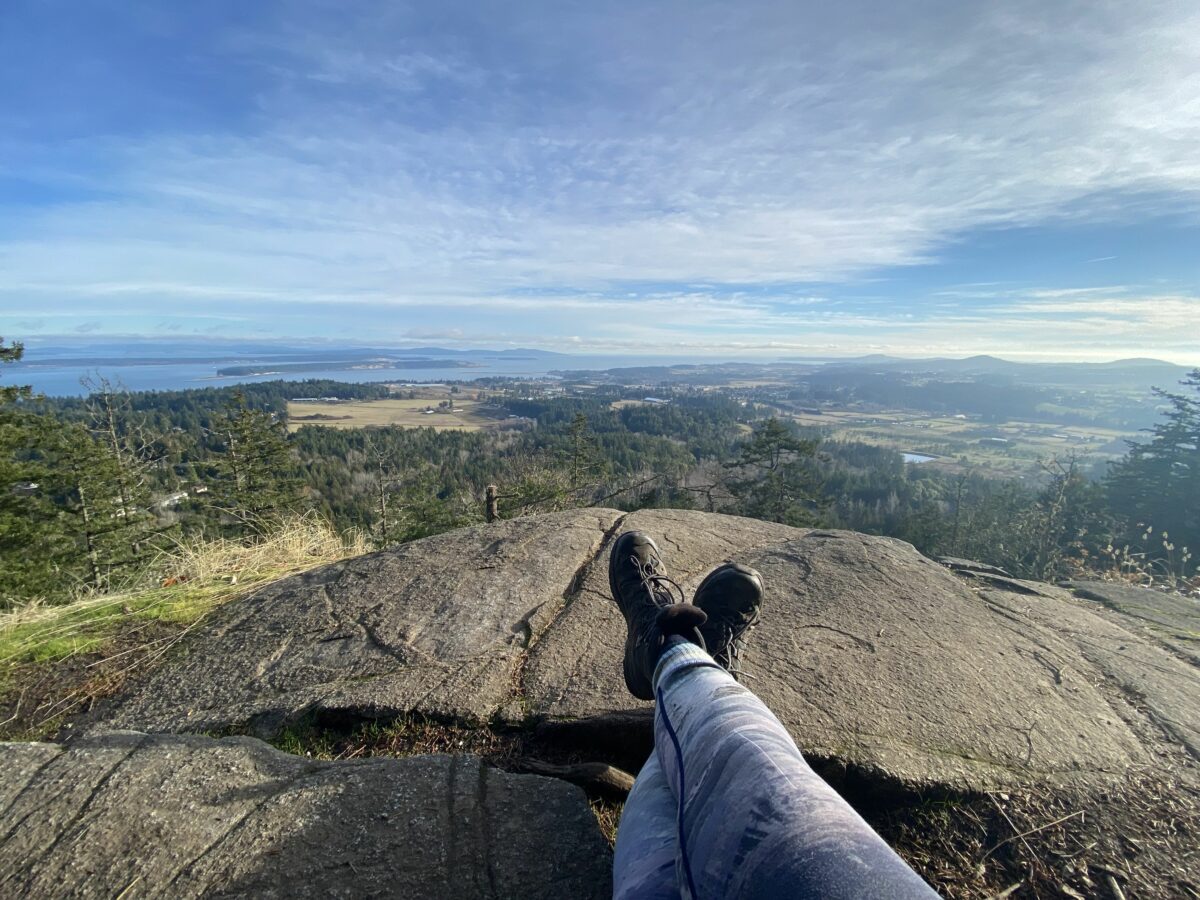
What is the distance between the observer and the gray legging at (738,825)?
3.37 ft

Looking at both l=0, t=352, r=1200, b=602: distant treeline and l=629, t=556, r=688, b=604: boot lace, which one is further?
l=0, t=352, r=1200, b=602: distant treeline

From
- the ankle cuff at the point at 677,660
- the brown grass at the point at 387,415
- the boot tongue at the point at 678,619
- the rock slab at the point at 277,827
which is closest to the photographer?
the rock slab at the point at 277,827

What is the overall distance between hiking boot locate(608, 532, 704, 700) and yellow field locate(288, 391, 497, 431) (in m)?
45.5

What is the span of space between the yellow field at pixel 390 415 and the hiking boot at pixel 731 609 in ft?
152

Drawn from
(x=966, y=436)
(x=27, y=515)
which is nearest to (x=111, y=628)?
(x=27, y=515)

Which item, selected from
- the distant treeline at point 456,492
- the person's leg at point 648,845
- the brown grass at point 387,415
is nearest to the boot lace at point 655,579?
the person's leg at point 648,845

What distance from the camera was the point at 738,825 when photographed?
1.16 metres

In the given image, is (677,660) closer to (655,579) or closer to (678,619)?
(678,619)

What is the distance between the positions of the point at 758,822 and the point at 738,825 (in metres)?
0.05

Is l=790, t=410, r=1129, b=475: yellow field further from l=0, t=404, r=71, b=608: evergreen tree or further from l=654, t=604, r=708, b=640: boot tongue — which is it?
l=0, t=404, r=71, b=608: evergreen tree

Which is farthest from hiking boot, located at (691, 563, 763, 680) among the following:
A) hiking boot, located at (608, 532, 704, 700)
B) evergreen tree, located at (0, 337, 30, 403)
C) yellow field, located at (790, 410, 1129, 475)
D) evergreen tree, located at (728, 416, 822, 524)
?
yellow field, located at (790, 410, 1129, 475)

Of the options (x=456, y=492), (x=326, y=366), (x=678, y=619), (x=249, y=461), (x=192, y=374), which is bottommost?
(x=456, y=492)

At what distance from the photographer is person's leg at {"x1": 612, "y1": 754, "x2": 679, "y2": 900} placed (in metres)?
1.21

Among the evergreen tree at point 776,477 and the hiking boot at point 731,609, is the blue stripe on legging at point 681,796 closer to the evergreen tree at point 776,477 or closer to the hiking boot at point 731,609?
the hiking boot at point 731,609
